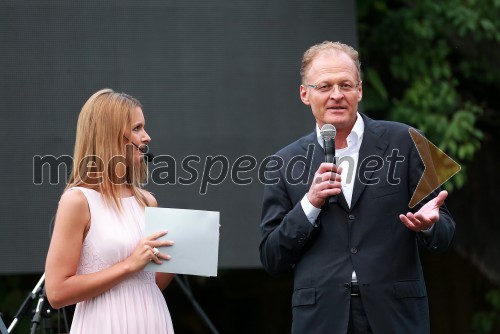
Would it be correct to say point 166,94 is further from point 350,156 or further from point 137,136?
point 350,156

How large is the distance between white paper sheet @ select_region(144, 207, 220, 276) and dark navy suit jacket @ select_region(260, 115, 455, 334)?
0.18m

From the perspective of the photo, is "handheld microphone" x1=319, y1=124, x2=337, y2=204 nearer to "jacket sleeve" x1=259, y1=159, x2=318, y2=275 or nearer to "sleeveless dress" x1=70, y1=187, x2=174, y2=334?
"jacket sleeve" x1=259, y1=159, x2=318, y2=275

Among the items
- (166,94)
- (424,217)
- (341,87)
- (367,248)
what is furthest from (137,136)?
(166,94)

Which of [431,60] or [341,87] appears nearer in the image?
[341,87]

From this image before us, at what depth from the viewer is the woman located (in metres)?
2.66

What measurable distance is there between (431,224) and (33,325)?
1862mm

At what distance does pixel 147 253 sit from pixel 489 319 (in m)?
4.65

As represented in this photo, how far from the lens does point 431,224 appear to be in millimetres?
2451

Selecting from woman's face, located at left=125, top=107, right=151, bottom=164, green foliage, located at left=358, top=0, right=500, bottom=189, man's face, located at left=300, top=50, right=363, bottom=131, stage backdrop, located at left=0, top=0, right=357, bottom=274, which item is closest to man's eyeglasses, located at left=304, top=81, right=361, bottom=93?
man's face, located at left=300, top=50, right=363, bottom=131

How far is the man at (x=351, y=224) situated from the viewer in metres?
2.53

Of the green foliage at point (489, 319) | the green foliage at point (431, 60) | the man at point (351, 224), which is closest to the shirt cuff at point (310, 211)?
the man at point (351, 224)

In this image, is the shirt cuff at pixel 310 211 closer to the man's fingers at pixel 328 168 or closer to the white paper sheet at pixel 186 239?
the man's fingers at pixel 328 168

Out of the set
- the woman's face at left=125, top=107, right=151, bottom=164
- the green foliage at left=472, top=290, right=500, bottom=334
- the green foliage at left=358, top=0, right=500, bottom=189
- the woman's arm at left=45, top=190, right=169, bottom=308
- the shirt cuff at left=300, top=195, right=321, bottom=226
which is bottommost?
the green foliage at left=472, top=290, right=500, bottom=334

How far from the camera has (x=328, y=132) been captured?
2611 millimetres
